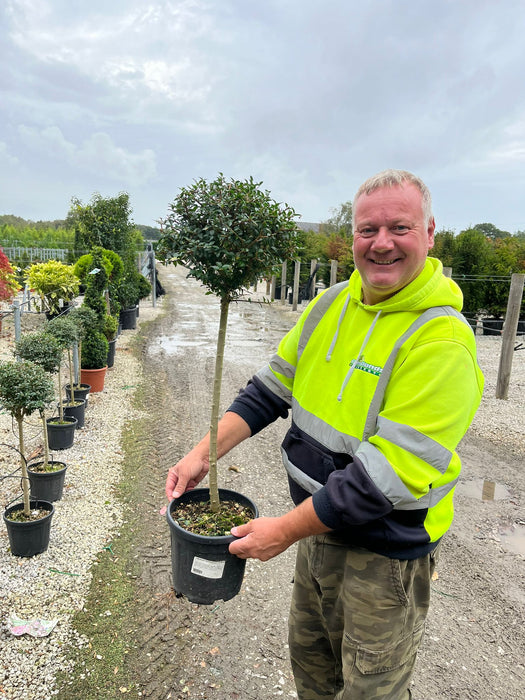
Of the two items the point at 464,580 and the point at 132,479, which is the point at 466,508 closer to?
the point at 464,580

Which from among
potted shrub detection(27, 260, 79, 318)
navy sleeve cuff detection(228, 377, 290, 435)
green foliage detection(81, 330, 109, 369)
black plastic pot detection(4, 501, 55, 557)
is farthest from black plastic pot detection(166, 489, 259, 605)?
potted shrub detection(27, 260, 79, 318)

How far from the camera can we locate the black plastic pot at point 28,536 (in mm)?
3533

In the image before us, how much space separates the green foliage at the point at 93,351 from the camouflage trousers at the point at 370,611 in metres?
6.07

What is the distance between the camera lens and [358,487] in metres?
1.42

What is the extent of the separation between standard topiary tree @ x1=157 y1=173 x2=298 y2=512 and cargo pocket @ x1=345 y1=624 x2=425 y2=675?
0.87 metres

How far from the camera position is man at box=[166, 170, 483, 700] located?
1.43m

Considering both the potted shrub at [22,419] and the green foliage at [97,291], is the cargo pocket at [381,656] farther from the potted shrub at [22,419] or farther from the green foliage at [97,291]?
the green foliage at [97,291]

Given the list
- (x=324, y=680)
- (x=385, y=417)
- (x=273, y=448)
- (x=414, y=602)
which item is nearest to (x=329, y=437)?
(x=385, y=417)

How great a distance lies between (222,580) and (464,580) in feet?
7.60

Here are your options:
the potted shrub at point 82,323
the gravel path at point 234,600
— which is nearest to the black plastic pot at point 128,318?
the potted shrub at point 82,323

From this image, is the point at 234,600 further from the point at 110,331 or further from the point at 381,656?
the point at 110,331

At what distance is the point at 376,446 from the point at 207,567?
1.00m

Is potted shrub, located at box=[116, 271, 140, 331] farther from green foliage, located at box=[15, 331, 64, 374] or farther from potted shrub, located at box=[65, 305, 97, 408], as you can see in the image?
green foliage, located at box=[15, 331, 64, 374]

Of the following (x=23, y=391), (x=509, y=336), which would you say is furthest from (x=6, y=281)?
(x=509, y=336)
